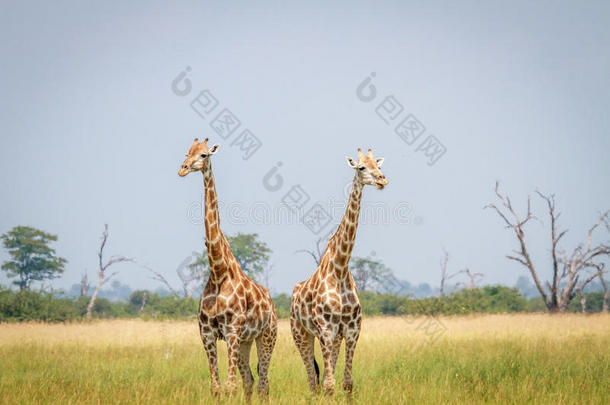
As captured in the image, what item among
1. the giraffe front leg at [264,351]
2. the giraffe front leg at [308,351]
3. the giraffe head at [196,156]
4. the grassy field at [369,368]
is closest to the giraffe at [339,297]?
the giraffe front leg at [308,351]

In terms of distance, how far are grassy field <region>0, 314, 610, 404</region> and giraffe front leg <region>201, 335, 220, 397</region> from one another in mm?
246

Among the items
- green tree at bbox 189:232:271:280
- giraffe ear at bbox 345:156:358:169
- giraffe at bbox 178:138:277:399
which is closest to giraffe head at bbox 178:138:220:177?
giraffe at bbox 178:138:277:399

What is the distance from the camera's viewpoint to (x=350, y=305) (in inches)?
354

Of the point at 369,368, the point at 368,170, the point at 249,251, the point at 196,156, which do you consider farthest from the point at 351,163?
the point at 249,251

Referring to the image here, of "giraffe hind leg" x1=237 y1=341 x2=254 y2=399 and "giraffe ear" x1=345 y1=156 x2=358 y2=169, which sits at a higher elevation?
"giraffe ear" x1=345 y1=156 x2=358 y2=169

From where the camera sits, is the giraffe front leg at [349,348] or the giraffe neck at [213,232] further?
the giraffe front leg at [349,348]

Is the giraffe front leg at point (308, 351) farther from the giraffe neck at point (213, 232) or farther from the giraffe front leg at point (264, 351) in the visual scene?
the giraffe neck at point (213, 232)

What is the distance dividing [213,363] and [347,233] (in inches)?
108

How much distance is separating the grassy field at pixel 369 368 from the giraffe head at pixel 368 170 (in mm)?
3232

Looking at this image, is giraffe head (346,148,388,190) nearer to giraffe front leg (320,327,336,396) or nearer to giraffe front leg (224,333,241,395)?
giraffe front leg (320,327,336,396)

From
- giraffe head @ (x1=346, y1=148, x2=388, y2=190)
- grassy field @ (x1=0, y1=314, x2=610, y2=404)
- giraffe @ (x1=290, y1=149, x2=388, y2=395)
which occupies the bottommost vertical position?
grassy field @ (x1=0, y1=314, x2=610, y2=404)

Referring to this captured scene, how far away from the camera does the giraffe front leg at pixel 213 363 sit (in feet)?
28.1

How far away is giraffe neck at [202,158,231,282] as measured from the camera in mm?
8750

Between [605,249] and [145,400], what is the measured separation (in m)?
33.4
